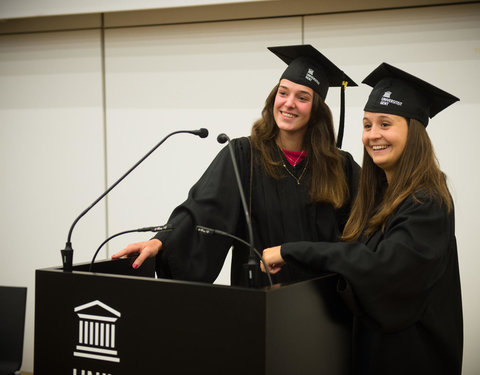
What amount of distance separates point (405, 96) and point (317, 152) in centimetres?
52

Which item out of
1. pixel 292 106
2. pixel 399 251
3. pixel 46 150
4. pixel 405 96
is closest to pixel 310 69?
pixel 292 106

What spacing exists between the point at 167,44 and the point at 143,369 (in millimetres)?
3305

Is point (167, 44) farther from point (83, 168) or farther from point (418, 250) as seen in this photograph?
point (418, 250)

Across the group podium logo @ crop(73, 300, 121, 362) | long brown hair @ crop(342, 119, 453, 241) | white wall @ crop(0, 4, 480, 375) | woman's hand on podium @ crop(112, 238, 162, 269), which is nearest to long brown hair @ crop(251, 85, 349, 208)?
long brown hair @ crop(342, 119, 453, 241)

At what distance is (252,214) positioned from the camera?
249 cm

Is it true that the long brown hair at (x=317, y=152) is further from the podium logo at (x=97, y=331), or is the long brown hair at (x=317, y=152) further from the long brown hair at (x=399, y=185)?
the podium logo at (x=97, y=331)

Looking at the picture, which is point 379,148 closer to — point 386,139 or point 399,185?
point 386,139

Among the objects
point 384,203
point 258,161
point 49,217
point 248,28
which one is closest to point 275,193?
point 258,161

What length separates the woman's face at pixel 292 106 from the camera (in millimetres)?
2539

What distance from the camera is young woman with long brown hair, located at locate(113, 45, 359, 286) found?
2311 millimetres

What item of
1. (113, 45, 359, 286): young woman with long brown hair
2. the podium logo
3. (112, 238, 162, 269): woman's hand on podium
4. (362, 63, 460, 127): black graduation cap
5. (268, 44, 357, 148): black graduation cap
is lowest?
the podium logo

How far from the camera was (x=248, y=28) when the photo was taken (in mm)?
4188

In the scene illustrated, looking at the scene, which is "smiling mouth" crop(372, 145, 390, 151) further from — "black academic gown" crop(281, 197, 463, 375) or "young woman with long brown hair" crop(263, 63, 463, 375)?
"black academic gown" crop(281, 197, 463, 375)

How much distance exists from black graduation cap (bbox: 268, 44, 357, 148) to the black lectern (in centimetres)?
111
